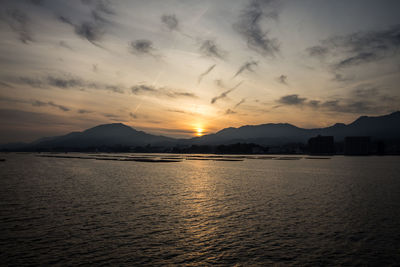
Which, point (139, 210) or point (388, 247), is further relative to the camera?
point (139, 210)

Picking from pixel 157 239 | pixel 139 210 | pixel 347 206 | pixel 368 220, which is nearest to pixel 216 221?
pixel 157 239

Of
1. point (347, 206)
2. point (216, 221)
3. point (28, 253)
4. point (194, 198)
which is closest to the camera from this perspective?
point (28, 253)

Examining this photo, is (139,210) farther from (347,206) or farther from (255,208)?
(347,206)

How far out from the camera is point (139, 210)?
3045cm

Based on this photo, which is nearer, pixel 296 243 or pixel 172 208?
pixel 296 243

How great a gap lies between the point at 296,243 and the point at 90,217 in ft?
64.2

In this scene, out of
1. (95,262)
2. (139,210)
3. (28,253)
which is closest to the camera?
(95,262)

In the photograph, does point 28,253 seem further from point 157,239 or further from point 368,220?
point 368,220

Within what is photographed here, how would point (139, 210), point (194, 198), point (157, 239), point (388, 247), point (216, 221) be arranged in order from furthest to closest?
point (194, 198), point (139, 210), point (216, 221), point (157, 239), point (388, 247)

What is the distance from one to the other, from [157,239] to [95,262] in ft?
17.3

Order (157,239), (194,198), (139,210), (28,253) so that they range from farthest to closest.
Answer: (194,198) → (139,210) → (157,239) → (28,253)

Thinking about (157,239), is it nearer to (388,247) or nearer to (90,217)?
(90,217)

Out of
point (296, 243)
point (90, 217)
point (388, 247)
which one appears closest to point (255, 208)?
point (296, 243)

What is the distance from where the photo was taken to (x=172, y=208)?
104 ft
